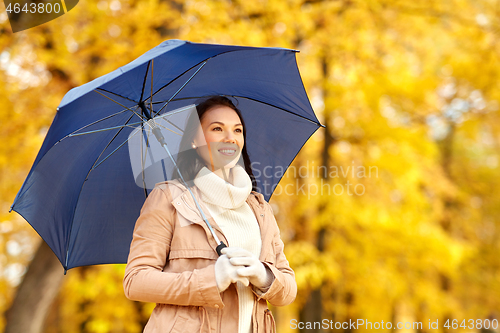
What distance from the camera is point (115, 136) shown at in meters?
2.22

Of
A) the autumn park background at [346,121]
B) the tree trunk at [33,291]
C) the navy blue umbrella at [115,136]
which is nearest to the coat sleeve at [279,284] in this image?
the navy blue umbrella at [115,136]

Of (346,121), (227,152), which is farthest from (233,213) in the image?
(346,121)

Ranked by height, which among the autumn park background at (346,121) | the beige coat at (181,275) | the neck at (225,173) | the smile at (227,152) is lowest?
the beige coat at (181,275)

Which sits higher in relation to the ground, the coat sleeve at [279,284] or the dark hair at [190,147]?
the dark hair at [190,147]

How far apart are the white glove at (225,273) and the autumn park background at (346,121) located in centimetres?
383

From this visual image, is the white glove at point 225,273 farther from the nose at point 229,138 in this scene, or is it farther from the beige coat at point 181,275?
the nose at point 229,138

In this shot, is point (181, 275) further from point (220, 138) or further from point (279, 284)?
point (220, 138)

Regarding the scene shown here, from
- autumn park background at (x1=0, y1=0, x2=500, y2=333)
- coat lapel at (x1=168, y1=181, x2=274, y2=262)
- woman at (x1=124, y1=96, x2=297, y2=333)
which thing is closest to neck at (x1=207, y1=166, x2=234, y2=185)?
woman at (x1=124, y1=96, x2=297, y2=333)

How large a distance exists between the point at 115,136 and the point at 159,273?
93 cm

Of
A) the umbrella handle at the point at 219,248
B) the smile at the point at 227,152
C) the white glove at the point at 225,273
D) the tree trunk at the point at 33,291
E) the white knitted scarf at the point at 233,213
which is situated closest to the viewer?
the white glove at the point at 225,273

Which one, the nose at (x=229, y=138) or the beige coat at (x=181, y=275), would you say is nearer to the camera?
the beige coat at (x=181, y=275)

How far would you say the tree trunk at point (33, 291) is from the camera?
16.6 ft

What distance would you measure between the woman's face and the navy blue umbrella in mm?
277

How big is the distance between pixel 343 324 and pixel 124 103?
919cm
